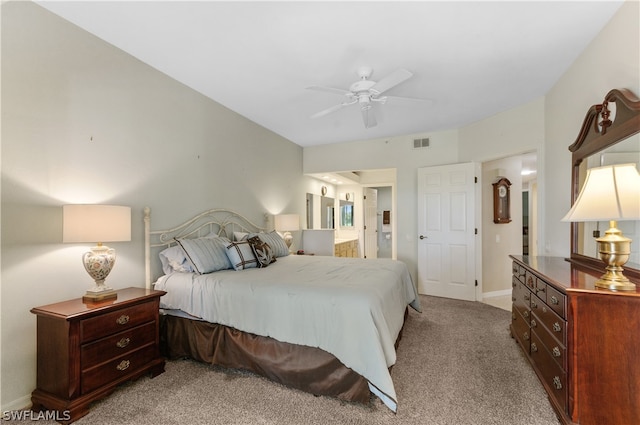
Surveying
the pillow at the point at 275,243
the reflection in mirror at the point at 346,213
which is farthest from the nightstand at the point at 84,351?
the reflection in mirror at the point at 346,213

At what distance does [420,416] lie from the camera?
6.24 ft

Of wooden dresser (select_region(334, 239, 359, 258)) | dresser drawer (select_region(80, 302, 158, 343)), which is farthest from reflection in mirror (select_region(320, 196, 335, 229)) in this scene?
dresser drawer (select_region(80, 302, 158, 343))

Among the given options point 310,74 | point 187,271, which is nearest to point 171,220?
point 187,271

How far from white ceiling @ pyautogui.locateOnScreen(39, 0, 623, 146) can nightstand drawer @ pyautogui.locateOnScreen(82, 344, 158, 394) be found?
8.19 ft

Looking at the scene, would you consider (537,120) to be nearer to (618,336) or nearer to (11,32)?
(618,336)

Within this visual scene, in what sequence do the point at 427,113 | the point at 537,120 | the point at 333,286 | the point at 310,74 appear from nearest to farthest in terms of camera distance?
the point at 333,286
the point at 310,74
the point at 537,120
the point at 427,113

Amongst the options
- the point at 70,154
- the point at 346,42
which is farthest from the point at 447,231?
the point at 70,154

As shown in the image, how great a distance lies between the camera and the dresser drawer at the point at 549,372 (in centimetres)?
178

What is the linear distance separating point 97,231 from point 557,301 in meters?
3.08

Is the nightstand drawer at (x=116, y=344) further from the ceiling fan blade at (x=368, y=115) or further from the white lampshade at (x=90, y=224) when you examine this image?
the ceiling fan blade at (x=368, y=115)

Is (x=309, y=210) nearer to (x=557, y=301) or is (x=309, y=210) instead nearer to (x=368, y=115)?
(x=368, y=115)

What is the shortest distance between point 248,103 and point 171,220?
1749 mm

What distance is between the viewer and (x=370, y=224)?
853 centimetres

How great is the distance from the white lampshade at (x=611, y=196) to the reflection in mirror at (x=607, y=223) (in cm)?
24
